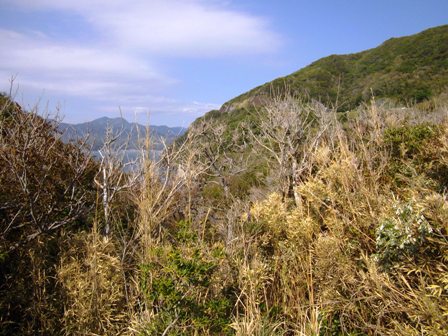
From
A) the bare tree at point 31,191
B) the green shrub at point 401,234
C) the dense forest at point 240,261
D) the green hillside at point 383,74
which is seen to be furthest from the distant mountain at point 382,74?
the green shrub at point 401,234

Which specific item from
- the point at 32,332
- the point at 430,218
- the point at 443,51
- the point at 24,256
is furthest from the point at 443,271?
the point at 443,51

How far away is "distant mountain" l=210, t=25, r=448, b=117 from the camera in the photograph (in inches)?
1399

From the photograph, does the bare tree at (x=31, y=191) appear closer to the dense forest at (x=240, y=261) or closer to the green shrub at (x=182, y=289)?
the dense forest at (x=240, y=261)

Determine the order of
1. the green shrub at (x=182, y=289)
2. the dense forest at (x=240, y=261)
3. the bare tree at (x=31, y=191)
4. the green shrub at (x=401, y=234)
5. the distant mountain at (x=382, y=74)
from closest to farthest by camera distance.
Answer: the green shrub at (x=401, y=234) → the dense forest at (x=240, y=261) → the green shrub at (x=182, y=289) → the bare tree at (x=31, y=191) → the distant mountain at (x=382, y=74)

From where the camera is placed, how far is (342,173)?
3.54 metres

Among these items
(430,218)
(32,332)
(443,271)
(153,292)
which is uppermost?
(430,218)

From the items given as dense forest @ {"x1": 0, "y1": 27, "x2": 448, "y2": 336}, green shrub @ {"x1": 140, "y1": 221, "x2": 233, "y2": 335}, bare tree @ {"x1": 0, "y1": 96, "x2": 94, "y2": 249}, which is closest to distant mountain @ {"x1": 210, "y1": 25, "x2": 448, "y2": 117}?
bare tree @ {"x1": 0, "y1": 96, "x2": 94, "y2": 249}

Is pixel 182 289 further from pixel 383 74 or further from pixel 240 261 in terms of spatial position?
pixel 383 74

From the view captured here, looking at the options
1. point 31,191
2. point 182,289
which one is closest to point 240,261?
point 182,289

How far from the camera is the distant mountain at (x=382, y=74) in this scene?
35531 millimetres

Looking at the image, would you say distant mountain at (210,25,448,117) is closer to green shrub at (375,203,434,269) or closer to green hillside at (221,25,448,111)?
green hillside at (221,25,448,111)

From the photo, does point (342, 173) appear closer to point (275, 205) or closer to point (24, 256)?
point (275, 205)

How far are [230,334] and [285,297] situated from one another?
0.73 m

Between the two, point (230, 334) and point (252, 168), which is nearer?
point (230, 334)
